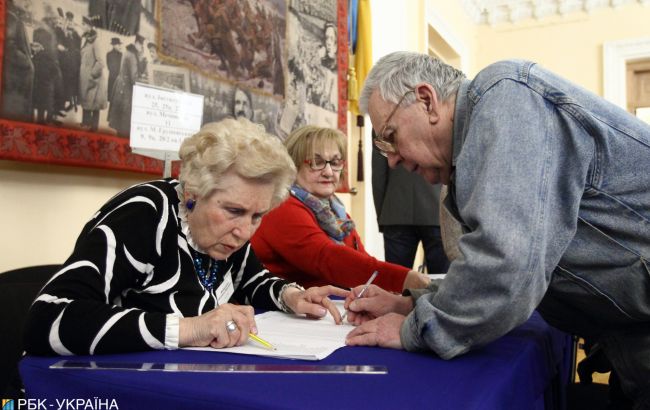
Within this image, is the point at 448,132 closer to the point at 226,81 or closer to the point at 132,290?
the point at 132,290

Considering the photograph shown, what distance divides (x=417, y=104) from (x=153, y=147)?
1165 millimetres

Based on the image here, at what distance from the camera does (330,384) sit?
0.86 meters

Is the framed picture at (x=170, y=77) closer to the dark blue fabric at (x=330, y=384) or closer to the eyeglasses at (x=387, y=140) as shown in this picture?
the eyeglasses at (x=387, y=140)

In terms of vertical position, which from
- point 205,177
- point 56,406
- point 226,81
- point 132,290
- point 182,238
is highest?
point 226,81

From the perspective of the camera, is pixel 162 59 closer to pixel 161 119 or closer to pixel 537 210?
pixel 161 119

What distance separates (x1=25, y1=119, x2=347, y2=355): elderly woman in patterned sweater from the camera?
1.08m

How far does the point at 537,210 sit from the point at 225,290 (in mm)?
964

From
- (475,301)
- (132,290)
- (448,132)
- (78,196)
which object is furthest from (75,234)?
(475,301)

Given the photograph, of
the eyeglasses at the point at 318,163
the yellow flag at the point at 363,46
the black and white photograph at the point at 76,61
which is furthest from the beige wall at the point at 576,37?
the black and white photograph at the point at 76,61

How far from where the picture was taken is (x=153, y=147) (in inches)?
80.2

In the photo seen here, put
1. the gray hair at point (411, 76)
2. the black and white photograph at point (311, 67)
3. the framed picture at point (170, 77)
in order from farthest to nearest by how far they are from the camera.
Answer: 1. the black and white photograph at point (311, 67)
2. the framed picture at point (170, 77)
3. the gray hair at point (411, 76)

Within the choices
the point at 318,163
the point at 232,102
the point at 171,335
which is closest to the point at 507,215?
the point at 171,335

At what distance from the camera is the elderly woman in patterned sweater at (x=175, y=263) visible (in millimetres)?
1077

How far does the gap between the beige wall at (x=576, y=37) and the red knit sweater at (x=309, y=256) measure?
6.24m
